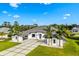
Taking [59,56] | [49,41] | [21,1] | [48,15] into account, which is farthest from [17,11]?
[59,56]

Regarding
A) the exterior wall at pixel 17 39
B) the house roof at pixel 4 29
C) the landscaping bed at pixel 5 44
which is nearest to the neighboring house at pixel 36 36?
the exterior wall at pixel 17 39

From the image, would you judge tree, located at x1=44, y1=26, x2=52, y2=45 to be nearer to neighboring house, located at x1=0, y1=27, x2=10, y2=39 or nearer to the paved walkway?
the paved walkway

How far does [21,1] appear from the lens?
14.8 ft

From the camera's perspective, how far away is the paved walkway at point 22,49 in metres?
4.48

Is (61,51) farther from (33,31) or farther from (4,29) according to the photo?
(4,29)

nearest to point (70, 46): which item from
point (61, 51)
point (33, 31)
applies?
point (61, 51)

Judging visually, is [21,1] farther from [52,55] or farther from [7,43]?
[52,55]

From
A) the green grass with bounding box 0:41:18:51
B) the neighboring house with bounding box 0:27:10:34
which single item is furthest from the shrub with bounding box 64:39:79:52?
the neighboring house with bounding box 0:27:10:34

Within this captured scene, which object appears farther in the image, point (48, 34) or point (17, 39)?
point (17, 39)

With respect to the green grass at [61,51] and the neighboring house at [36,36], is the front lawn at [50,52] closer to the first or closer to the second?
the green grass at [61,51]

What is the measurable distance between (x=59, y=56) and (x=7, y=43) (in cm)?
124

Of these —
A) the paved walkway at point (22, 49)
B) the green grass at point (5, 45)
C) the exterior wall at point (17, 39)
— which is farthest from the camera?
the exterior wall at point (17, 39)

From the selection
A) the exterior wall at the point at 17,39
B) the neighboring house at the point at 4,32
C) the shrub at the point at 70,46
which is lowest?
the shrub at the point at 70,46

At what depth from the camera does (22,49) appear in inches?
181
